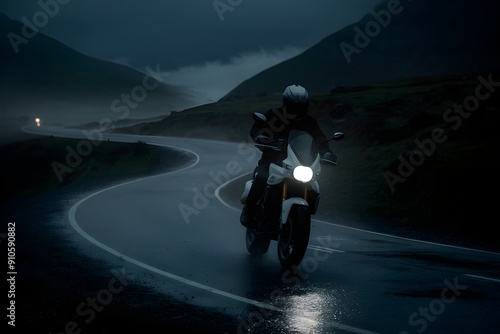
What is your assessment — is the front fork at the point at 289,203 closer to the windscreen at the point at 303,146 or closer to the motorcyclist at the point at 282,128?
the windscreen at the point at 303,146

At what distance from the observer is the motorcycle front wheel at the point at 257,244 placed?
9633 mm

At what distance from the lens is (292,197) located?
8438 millimetres

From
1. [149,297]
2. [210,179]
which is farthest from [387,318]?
[210,179]

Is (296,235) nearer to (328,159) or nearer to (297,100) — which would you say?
(328,159)

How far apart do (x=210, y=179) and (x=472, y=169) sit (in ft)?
35.3

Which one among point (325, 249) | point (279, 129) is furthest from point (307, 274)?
point (325, 249)

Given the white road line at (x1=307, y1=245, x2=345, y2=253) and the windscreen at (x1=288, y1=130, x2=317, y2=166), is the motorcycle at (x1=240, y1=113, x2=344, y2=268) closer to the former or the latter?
the windscreen at (x1=288, y1=130, x2=317, y2=166)

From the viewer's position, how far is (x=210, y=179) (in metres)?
24.7

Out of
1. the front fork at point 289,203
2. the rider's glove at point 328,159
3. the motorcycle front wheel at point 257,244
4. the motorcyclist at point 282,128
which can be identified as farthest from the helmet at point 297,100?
the motorcycle front wheel at point 257,244

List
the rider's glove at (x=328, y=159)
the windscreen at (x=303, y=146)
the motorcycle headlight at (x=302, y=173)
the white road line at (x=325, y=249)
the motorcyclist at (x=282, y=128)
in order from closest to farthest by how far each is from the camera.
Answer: the motorcycle headlight at (x=302, y=173) < the windscreen at (x=303, y=146) < the motorcyclist at (x=282, y=128) < the rider's glove at (x=328, y=159) < the white road line at (x=325, y=249)

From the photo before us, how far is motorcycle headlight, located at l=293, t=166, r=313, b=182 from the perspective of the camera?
8273mm

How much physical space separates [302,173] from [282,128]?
35.0 inches

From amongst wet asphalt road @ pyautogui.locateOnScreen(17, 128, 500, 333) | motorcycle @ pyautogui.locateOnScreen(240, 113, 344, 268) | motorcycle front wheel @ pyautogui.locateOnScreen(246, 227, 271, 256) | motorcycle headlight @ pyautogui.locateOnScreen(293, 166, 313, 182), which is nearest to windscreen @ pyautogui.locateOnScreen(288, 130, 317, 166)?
motorcycle @ pyautogui.locateOnScreen(240, 113, 344, 268)

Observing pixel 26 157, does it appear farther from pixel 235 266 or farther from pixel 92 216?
pixel 235 266
